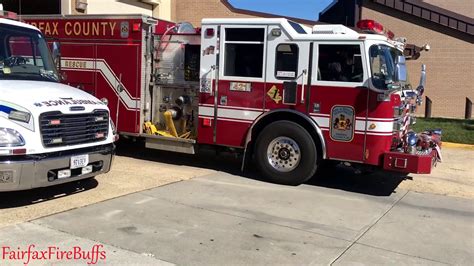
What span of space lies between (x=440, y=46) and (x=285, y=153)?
19.8m

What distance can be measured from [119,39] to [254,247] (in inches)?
222

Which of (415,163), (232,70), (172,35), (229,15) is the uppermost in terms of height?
(229,15)

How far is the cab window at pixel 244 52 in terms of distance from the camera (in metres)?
8.29

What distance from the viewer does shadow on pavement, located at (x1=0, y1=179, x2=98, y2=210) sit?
651 centimetres

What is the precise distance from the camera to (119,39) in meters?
9.53

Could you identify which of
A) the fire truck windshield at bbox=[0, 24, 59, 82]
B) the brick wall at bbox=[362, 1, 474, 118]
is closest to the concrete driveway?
the fire truck windshield at bbox=[0, 24, 59, 82]

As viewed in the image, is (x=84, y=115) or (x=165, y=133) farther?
(x=165, y=133)

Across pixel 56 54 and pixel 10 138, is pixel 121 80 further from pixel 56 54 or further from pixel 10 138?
pixel 10 138

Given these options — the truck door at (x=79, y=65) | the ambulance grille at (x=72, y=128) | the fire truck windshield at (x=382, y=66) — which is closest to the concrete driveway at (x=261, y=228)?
the ambulance grille at (x=72, y=128)

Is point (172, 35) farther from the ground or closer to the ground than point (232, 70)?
farther from the ground

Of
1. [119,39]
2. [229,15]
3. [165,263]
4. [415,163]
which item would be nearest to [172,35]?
[119,39]

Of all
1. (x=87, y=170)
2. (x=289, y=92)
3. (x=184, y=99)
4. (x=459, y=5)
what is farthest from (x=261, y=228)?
(x=459, y=5)

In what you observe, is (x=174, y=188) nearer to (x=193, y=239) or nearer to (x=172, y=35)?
(x=193, y=239)

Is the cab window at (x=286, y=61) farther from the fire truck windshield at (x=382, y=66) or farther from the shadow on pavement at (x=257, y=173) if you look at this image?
the shadow on pavement at (x=257, y=173)
